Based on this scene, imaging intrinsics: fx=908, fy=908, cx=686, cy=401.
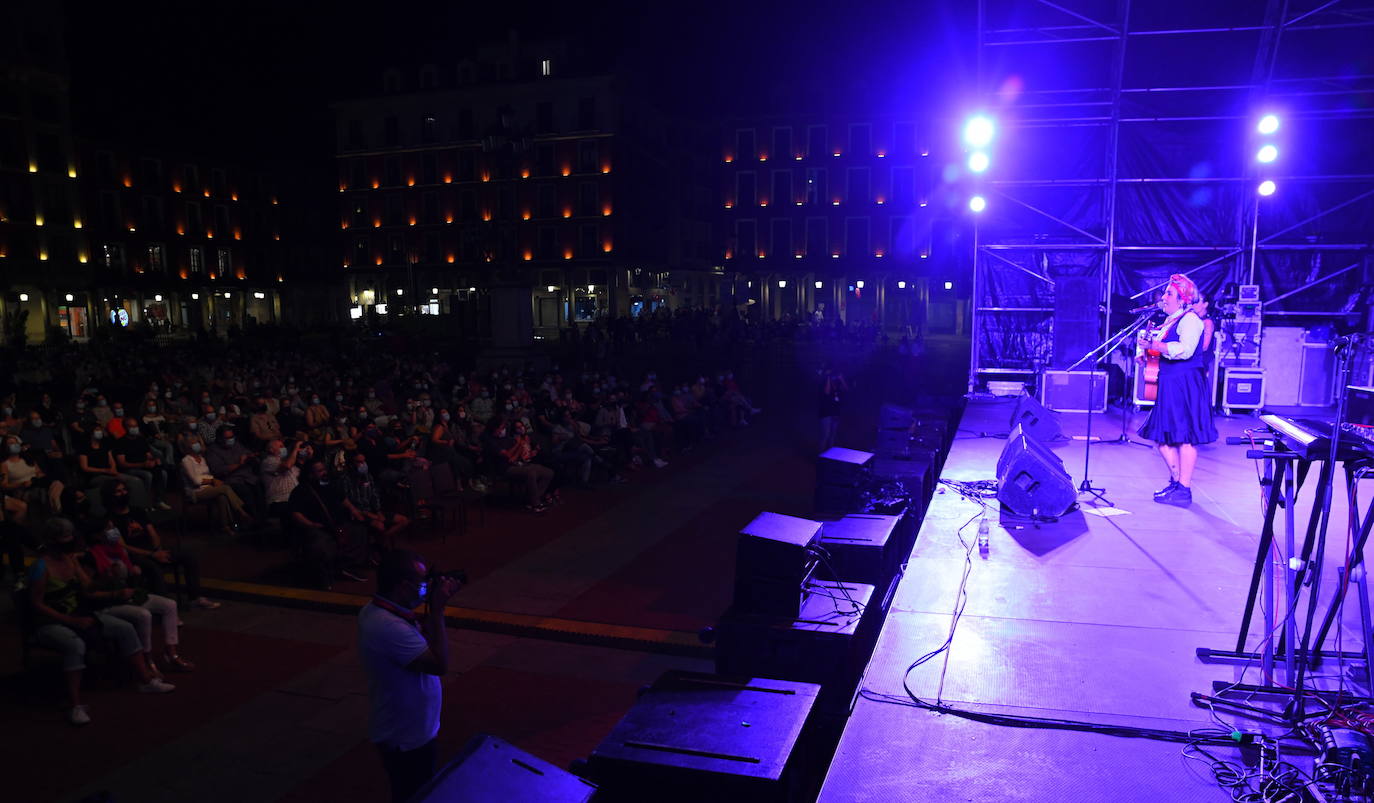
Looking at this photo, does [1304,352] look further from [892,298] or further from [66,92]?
[66,92]

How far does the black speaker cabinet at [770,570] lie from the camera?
16.9 ft

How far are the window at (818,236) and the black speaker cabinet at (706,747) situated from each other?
164 ft

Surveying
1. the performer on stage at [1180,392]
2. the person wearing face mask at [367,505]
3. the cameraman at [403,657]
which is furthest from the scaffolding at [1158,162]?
the cameraman at [403,657]

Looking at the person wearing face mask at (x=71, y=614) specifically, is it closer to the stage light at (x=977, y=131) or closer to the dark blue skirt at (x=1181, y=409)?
the dark blue skirt at (x=1181, y=409)

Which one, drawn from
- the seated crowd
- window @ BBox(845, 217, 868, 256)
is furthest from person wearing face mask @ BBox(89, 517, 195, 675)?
window @ BBox(845, 217, 868, 256)

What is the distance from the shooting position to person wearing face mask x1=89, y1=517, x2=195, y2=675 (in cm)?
650

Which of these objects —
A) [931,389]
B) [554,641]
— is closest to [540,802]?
[554,641]

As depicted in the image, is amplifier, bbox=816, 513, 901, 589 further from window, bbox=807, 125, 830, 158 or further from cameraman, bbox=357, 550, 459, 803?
window, bbox=807, 125, 830, 158

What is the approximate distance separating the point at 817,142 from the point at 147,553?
48265 mm

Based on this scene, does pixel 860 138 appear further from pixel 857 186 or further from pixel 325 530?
pixel 325 530

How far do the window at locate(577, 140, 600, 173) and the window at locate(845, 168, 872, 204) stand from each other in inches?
566

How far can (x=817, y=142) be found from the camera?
51469mm

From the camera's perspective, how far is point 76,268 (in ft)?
130

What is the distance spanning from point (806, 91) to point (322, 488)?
157ft
